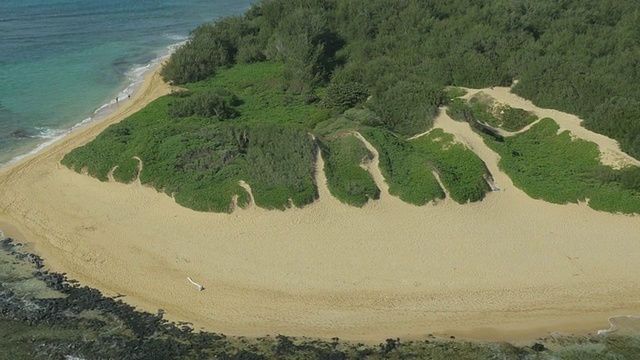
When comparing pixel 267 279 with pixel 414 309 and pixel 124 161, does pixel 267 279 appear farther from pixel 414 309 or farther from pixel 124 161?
pixel 124 161

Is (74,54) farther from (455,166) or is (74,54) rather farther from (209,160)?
(455,166)

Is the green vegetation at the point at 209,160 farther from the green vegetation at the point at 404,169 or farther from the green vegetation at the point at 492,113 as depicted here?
the green vegetation at the point at 492,113

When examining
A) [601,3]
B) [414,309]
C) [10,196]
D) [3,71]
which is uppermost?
[601,3]

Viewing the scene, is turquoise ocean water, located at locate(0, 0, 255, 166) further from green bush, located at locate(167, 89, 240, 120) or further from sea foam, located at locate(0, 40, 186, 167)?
green bush, located at locate(167, 89, 240, 120)

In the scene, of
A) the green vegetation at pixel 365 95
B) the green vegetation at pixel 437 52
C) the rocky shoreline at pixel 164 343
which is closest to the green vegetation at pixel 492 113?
the green vegetation at pixel 365 95

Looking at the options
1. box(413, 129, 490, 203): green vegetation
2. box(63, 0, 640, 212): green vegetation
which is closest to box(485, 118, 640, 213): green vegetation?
box(63, 0, 640, 212): green vegetation

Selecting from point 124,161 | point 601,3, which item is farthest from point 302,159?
point 601,3

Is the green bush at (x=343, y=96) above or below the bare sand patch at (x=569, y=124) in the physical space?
above
